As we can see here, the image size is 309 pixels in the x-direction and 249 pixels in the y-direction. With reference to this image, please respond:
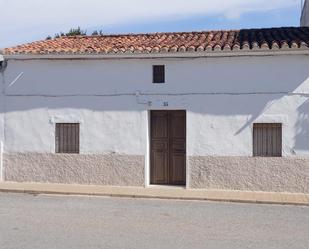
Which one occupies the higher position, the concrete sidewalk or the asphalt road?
the asphalt road

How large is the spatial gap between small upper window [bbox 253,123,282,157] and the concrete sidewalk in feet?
3.73

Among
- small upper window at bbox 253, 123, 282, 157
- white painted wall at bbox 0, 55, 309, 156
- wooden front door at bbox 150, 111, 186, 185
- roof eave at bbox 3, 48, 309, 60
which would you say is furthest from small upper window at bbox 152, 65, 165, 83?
small upper window at bbox 253, 123, 282, 157

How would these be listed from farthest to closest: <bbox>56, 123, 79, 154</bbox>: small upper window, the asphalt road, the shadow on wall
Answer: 1. <bbox>56, 123, 79, 154</bbox>: small upper window
2. the shadow on wall
3. the asphalt road

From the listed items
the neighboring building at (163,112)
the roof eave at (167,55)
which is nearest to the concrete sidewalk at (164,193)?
the neighboring building at (163,112)

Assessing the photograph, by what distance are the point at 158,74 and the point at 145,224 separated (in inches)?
261

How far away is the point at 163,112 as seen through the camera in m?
16.2

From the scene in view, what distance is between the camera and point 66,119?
16.4 meters

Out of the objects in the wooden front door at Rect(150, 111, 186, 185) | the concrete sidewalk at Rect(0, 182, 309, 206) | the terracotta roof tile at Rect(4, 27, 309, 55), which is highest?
the terracotta roof tile at Rect(4, 27, 309, 55)

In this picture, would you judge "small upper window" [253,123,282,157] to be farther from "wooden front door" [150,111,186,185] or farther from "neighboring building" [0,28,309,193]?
"wooden front door" [150,111,186,185]

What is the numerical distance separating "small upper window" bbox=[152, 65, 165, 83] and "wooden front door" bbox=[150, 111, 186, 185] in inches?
38.5

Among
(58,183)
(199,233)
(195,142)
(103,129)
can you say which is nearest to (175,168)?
(195,142)

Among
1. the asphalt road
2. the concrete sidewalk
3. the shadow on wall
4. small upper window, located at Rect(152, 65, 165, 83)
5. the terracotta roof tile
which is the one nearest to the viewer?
Result: the asphalt road

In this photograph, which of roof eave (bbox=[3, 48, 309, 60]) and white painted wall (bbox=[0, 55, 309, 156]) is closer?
roof eave (bbox=[3, 48, 309, 60])

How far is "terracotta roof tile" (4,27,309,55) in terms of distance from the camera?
1517 centimetres
